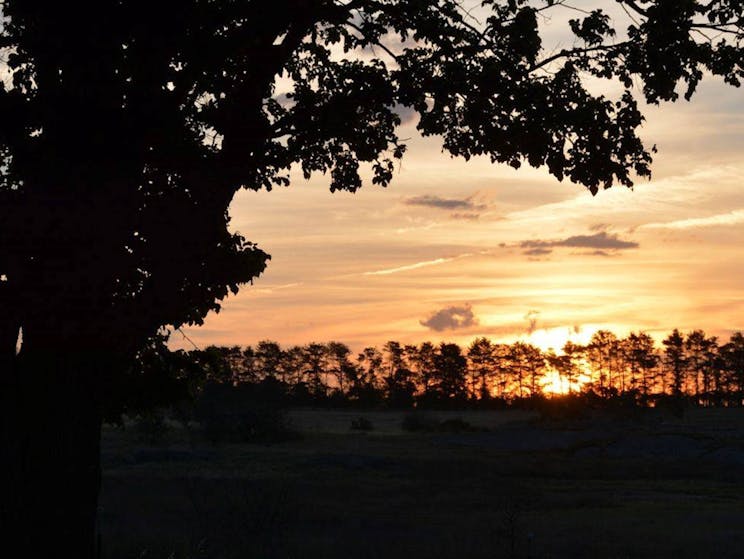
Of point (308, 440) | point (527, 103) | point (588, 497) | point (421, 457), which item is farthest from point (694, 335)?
point (527, 103)

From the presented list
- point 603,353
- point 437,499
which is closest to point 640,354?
point 603,353

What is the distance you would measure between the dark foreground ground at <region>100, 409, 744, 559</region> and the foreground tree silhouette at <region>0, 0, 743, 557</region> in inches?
198

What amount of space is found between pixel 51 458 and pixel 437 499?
82.1 feet

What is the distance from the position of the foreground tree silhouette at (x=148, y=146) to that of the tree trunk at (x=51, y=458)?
0.6 inches

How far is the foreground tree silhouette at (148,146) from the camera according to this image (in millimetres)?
8742

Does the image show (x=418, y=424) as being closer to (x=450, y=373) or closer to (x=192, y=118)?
(x=450, y=373)

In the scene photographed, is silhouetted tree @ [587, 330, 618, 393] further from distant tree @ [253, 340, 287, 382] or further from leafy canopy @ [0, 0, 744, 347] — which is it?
leafy canopy @ [0, 0, 744, 347]

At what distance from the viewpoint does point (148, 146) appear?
9.47m

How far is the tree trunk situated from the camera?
865 centimetres

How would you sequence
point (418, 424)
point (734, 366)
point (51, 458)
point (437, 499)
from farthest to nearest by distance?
point (734, 366)
point (418, 424)
point (437, 499)
point (51, 458)

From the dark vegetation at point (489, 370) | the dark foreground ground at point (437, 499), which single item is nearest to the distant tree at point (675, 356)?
the dark vegetation at point (489, 370)

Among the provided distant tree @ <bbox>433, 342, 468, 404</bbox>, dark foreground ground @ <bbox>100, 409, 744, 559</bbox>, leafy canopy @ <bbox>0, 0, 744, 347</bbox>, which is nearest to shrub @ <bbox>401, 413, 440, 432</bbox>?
dark foreground ground @ <bbox>100, 409, 744, 559</bbox>

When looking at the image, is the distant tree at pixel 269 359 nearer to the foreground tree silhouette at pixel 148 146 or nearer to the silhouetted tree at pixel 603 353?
the silhouetted tree at pixel 603 353

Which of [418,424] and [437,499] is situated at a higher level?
[418,424]
